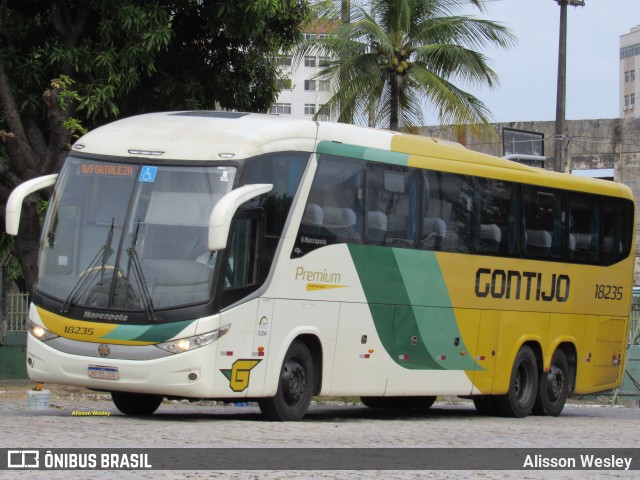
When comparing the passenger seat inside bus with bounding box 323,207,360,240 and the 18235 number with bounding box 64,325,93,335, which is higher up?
the passenger seat inside bus with bounding box 323,207,360,240

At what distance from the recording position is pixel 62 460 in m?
10.0

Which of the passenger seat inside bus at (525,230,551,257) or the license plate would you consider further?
the passenger seat inside bus at (525,230,551,257)

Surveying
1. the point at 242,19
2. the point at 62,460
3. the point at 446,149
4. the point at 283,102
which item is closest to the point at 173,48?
the point at 242,19

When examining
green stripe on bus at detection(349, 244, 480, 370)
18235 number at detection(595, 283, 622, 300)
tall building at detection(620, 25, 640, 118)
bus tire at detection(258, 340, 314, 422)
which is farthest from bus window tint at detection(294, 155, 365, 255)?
tall building at detection(620, 25, 640, 118)

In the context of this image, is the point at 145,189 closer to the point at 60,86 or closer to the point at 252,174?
the point at 252,174

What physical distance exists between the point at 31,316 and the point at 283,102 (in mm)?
99853

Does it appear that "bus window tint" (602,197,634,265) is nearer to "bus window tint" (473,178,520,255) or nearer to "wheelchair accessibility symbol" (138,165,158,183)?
"bus window tint" (473,178,520,255)

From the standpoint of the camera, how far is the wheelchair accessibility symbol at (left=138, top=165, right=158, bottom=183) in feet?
48.1

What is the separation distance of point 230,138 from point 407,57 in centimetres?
1581

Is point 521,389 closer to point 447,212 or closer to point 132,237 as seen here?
point 447,212

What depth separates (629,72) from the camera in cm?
12406

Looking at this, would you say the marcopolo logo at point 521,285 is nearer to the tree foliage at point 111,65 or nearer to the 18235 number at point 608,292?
the 18235 number at point 608,292

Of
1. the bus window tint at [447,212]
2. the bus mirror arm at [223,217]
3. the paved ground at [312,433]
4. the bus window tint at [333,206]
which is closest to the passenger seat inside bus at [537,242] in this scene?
the bus window tint at [447,212]

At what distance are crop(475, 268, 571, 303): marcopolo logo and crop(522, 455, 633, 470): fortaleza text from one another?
6.92 meters
